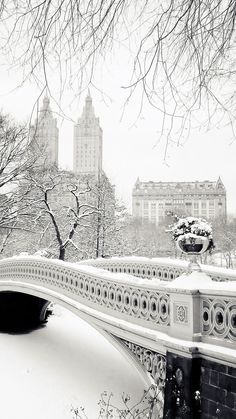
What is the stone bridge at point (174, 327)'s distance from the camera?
5.38 m

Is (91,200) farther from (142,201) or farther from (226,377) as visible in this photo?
(142,201)

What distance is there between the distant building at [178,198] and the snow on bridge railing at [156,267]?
7709 centimetres

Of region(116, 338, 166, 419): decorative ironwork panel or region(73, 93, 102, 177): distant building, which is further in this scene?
region(116, 338, 166, 419): decorative ironwork panel

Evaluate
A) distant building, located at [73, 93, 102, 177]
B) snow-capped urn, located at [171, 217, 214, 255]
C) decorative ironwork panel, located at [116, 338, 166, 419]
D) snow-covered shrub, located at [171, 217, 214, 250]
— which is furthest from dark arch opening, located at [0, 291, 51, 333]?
snow-capped urn, located at [171, 217, 214, 255]

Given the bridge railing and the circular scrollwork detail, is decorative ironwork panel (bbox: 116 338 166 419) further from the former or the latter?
the circular scrollwork detail

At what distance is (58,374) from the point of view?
1134 centimetres

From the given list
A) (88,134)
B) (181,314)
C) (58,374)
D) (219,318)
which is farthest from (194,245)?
(88,134)

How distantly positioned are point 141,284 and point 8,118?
1571cm

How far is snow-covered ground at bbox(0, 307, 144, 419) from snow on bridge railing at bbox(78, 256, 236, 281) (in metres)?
2.58

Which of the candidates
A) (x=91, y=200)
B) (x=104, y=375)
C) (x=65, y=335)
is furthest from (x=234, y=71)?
(x=91, y=200)

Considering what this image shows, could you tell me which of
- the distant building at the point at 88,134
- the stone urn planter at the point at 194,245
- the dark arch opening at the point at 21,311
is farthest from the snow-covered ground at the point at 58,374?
the distant building at the point at 88,134

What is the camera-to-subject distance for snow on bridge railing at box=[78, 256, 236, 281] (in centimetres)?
1101

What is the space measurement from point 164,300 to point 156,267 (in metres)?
7.09

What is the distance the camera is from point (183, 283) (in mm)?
6195
